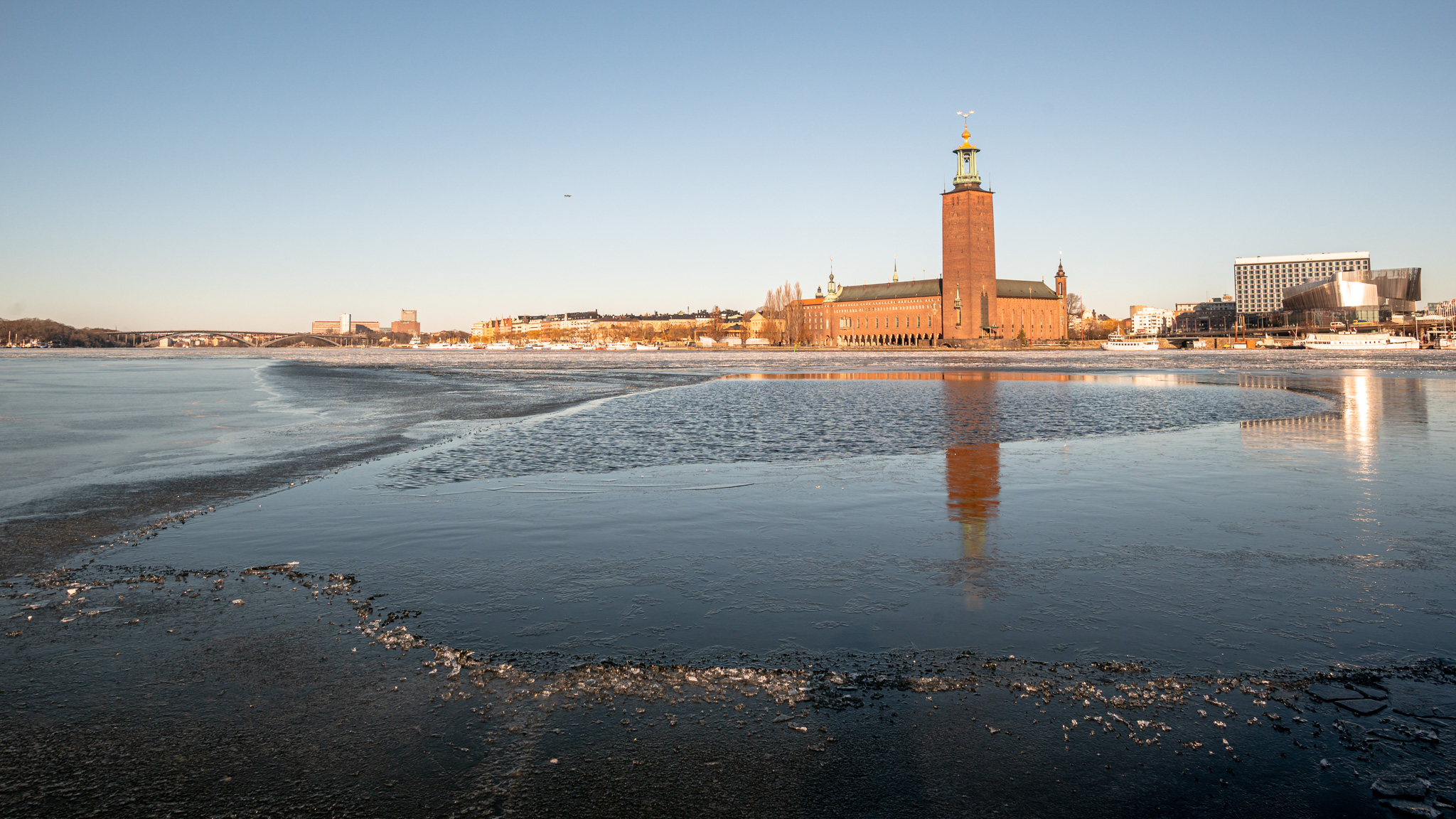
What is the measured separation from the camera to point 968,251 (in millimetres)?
131625

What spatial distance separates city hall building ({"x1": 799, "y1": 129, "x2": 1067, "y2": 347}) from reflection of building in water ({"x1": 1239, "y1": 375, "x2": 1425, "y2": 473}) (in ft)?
337

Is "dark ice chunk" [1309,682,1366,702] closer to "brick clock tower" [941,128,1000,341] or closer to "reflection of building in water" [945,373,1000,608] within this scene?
"reflection of building in water" [945,373,1000,608]

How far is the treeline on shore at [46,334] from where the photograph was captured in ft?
549

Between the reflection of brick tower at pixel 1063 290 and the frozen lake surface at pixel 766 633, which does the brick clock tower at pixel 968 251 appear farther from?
the frozen lake surface at pixel 766 633

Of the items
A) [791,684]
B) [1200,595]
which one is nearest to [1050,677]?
[791,684]

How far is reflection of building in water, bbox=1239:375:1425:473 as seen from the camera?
12.4 meters

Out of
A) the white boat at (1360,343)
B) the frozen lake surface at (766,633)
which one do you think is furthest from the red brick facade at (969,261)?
the frozen lake surface at (766,633)

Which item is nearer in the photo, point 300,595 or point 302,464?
point 300,595

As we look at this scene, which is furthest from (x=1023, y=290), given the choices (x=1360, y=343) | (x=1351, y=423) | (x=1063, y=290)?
(x=1351, y=423)

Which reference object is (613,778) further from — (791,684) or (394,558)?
(394,558)

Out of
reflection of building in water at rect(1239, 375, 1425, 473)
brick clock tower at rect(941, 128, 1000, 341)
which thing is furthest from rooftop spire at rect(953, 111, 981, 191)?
reflection of building in water at rect(1239, 375, 1425, 473)

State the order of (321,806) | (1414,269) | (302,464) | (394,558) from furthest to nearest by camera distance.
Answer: (1414,269) → (302,464) → (394,558) → (321,806)

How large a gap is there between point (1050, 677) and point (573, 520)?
15.0 ft

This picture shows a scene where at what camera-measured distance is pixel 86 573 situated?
19.4 ft
